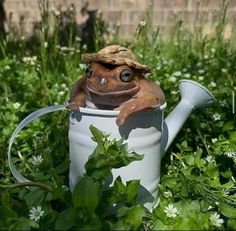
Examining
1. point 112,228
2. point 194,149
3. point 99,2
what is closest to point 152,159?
point 112,228

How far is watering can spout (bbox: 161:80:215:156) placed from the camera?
4.97 feet

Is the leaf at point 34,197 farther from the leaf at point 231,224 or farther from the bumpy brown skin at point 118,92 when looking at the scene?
the leaf at point 231,224

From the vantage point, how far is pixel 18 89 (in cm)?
251

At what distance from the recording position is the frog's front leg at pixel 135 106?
1.23 metres

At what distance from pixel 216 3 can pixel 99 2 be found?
1.12m

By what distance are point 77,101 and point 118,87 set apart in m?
0.14

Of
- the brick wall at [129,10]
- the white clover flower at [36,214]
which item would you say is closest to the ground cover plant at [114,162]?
the white clover flower at [36,214]

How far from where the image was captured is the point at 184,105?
158 cm

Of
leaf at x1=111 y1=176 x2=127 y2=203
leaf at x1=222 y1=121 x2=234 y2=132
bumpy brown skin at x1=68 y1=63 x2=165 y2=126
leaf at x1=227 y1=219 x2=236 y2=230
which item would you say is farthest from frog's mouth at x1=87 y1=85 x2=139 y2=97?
leaf at x1=222 y1=121 x2=234 y2=132

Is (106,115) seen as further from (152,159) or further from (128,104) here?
(152,159)

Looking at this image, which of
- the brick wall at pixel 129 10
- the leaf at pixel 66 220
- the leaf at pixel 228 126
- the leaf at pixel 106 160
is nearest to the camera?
the leaf at pixel 66 220

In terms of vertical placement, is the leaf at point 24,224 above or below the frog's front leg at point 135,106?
below

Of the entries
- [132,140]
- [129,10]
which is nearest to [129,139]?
[132,140]

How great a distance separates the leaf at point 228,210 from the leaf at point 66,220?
1.51 feet
